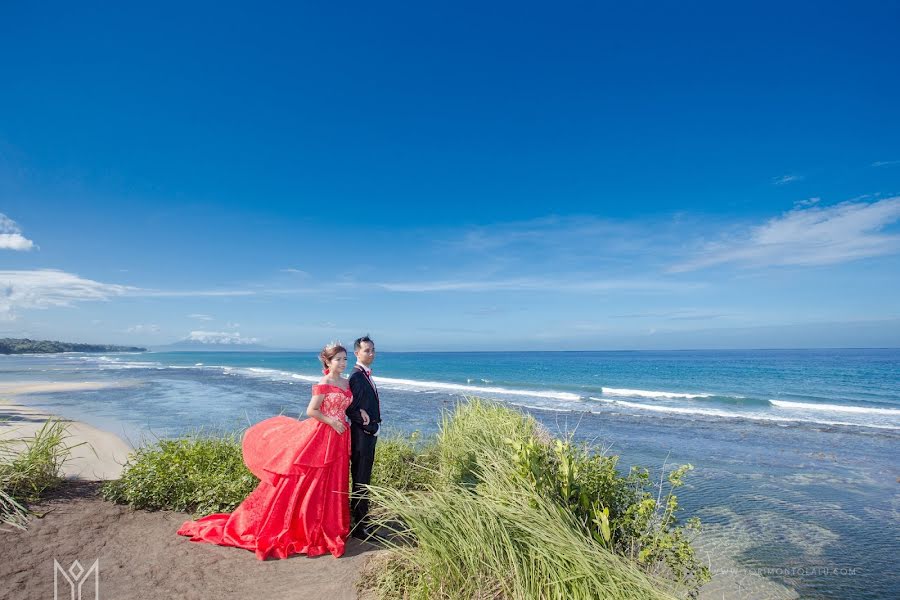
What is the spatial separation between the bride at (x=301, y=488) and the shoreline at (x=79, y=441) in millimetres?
2090

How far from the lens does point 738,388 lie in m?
33.9

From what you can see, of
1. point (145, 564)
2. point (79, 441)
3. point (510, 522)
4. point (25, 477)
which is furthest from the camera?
point (79, 441)

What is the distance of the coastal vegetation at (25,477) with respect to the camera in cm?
496

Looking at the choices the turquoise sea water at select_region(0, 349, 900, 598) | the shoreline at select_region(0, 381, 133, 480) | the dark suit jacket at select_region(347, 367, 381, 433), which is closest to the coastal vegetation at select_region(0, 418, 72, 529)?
the shoreline at select_region(0, 381, 133, 480)

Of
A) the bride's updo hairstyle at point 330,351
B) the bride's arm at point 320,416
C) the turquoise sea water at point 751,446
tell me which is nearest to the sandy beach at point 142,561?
the bride's arm at point 320,416

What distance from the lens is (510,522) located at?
3666 mm

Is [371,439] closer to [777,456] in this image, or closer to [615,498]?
[615,498]

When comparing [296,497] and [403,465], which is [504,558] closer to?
[296,497]

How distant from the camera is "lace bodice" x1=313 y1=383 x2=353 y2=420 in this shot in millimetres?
4930

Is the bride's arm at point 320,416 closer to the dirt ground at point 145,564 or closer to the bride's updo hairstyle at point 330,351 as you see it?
the bride's updo hairstyle at point 330,351

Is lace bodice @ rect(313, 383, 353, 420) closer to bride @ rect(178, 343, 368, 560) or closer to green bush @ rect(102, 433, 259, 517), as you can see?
bride @ rect(178, 343, 368, 560)

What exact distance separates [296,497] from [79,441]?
9727 mm

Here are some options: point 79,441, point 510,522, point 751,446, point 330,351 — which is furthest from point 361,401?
point 751,446

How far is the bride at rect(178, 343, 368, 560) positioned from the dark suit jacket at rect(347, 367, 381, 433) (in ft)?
0.29
